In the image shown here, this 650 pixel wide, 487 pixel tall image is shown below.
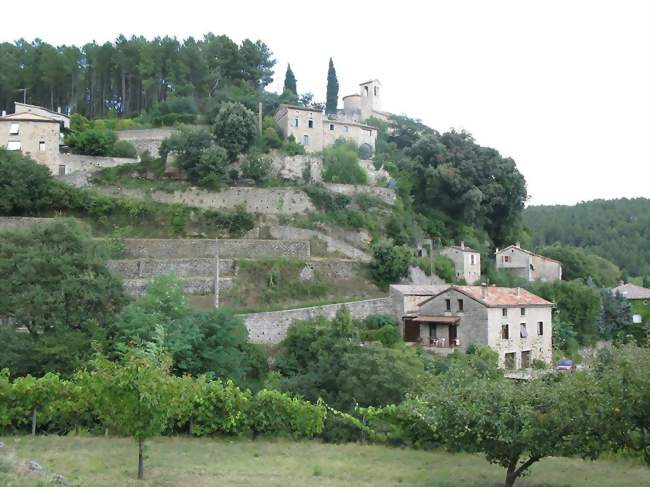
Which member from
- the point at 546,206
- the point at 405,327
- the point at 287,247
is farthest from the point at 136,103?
the point at 546,206

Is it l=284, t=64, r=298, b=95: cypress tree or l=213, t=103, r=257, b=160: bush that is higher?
l=284, t=64, r=298, b=95: cypress tree

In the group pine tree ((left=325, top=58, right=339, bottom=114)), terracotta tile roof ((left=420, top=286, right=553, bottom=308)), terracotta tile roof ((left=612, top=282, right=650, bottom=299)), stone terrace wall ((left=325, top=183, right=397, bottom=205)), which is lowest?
terracotta tile roof ((left=420, top=286, right=553, bottom=308))

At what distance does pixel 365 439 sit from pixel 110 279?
1347cm

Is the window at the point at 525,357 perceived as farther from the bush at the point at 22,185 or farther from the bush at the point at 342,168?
the bush at the point at 22,185

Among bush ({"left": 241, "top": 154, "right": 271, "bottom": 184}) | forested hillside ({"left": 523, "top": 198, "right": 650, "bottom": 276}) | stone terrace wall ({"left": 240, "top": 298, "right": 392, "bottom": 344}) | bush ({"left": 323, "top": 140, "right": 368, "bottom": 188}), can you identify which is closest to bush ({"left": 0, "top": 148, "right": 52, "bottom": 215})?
bush ({"left": 241, "top": 154, "right": 271, "bottom": 184})

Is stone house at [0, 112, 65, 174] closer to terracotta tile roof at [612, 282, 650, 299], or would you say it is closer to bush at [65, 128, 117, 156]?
bush at [65, 128, 117, 156]

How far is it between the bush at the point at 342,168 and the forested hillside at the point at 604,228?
110 ft

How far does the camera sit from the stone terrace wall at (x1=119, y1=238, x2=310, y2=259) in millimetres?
39250

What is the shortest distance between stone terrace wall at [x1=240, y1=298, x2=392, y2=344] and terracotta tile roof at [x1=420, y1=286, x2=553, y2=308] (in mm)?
4549

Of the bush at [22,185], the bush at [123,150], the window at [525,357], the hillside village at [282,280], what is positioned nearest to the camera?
the hillside village at [282,280]

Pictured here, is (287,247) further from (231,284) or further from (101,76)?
(101,76)

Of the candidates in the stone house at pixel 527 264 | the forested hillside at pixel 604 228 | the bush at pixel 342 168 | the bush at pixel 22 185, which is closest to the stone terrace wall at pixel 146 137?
the bush at pixel 22 185

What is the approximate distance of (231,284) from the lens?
3700 centimetres

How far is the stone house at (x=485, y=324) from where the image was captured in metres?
35.5
